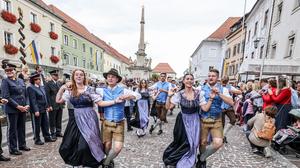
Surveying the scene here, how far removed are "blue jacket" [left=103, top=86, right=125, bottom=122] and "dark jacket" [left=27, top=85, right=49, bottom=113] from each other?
7.87 feet

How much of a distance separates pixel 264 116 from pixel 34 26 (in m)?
20.8

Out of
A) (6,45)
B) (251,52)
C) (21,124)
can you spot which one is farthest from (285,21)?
(6,45)

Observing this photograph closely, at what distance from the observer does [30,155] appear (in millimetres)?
4055

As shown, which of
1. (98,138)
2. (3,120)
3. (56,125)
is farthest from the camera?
(3,120)

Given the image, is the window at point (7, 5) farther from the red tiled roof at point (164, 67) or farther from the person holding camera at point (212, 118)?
the red tiled roof at point (164, 67)

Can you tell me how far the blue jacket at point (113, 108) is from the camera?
315cm

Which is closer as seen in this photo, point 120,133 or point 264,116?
point 120,133

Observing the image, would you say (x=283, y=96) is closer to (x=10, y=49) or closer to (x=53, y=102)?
(x=53, y=102)

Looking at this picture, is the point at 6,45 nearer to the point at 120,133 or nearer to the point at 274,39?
the point at 120,133

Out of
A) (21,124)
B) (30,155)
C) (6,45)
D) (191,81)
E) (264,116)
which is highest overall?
(6,45)

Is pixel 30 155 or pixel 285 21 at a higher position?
pixel 285 21

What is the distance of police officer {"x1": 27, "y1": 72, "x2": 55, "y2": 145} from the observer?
450 centimetres

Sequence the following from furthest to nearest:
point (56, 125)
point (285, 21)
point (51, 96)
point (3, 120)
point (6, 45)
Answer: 1. point (6, 45)
2. point (285, 21)
3. point (3, 120)
4. point (56, 125)
5. point (51, 96)

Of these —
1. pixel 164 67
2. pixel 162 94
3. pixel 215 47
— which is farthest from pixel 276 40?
pixel 164 67
